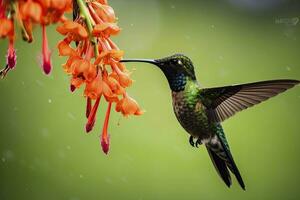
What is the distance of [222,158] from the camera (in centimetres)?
274

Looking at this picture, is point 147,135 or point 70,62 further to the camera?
point 147,135

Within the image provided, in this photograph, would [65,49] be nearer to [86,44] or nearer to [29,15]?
[86,44]

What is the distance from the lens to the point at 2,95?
16.1ft

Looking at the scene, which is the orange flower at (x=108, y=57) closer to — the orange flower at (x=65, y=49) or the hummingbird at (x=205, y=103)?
the orange flower at (x=65, y=49)

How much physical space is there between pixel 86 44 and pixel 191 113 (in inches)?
41.3

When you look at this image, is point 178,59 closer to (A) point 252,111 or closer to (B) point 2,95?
(A) point 252,111

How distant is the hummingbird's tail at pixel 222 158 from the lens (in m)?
2.72

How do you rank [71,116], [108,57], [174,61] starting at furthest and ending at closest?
[71,116]
[174,61]
[108,57]

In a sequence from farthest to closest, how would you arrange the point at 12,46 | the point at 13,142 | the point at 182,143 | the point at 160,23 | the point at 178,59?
the point at 160,23 < the point at 13,142 < the point at 182,143 < the point at 178,59 < the point at 12,46

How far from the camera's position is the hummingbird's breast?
8.43 ft

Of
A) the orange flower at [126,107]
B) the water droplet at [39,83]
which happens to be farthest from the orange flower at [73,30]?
the water droplet at [39,83]

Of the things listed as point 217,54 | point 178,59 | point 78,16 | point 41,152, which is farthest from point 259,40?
point 78,16

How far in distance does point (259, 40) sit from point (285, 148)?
117cm

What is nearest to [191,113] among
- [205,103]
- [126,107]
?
[205,103]
